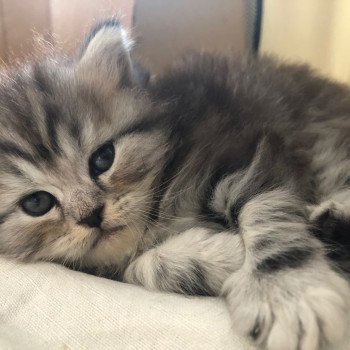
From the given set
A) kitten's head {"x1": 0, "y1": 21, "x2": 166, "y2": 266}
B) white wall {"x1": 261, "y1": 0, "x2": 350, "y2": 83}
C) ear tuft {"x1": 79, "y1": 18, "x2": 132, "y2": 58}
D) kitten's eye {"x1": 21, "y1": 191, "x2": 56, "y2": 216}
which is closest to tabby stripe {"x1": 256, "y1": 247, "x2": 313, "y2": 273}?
kitten's head {"x1": 0, "y1": 21, "x2": 166, "y2": 266}

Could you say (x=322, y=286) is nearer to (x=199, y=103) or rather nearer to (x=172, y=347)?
(x=172, y=347)

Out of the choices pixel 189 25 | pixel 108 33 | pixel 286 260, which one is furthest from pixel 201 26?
pixel 286 260

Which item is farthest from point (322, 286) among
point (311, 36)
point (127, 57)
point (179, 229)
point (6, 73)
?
point (311, 36)

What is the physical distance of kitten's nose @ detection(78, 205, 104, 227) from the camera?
3.59ft

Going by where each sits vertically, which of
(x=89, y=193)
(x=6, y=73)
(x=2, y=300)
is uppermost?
(x=6, y=73)

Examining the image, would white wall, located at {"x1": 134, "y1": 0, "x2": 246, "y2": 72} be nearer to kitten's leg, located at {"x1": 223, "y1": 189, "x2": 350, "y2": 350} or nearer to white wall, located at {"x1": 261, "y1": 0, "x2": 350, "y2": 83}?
white wall, located at {"x1": 261, "y1": 0, "x2": 350, "y2": 83}

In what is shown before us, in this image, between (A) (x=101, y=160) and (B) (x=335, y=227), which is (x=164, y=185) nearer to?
(A) (x=101, y=160)

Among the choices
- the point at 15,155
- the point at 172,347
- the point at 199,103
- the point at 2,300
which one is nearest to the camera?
the point at 172,347

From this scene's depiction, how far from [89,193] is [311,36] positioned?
4.42 ft

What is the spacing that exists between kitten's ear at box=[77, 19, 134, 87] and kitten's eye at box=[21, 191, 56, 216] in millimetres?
336

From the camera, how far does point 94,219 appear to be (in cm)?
110

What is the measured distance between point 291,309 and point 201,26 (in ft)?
5.12

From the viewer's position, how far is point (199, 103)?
1336 mm

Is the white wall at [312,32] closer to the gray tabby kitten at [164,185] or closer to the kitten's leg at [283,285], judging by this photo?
the gray tabby kitten at [164,185]
